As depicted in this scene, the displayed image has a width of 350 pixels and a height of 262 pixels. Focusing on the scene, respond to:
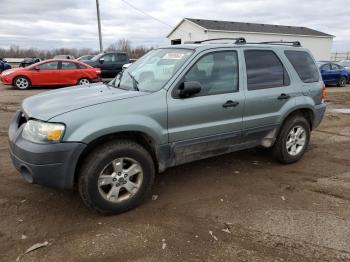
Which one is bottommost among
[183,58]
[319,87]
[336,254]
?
[336,254]

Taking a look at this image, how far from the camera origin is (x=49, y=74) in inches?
562

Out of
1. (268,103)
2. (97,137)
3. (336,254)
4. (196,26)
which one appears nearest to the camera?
(336,254)

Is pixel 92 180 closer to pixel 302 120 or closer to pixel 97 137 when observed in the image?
pixel 97 137

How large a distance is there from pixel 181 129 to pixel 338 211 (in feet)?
6.70

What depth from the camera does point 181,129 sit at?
3.82m

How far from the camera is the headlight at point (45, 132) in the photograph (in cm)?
311

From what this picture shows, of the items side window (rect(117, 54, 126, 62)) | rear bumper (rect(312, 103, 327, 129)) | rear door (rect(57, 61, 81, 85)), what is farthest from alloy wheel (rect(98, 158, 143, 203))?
side window (rect(117, 54, 126, 62))

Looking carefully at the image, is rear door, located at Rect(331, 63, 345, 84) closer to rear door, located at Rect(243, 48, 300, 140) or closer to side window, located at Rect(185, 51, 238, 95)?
rear door, located at Rect(243, 48, 300, 140)

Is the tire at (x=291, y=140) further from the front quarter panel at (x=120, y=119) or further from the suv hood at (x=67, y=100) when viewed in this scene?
the suv hood at (x=67, y=100)

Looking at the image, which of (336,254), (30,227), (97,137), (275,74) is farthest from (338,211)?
(30,227)

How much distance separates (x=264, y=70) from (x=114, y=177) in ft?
8.46

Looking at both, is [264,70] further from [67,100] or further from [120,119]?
[67,100]

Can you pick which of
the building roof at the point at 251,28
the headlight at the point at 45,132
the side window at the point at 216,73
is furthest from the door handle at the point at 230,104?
the building roof at the point at 251,28

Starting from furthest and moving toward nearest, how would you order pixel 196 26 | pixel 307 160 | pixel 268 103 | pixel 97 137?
pixel 196 26 → pixel 307 160 → pixel 268 103 → pixel 97 137
